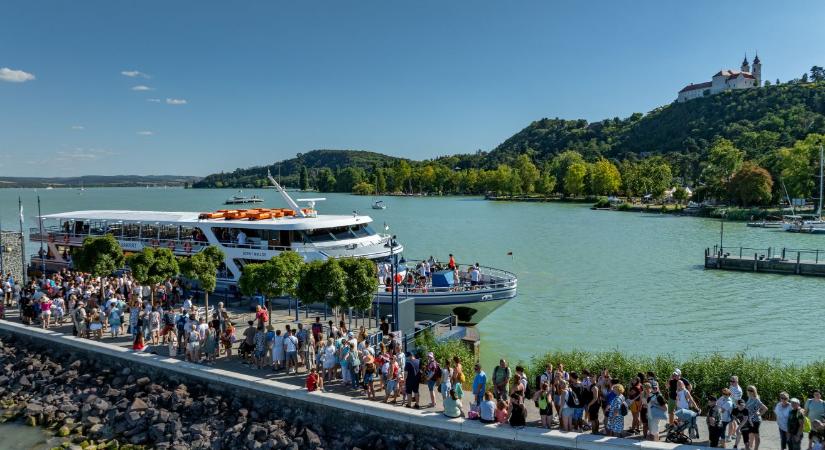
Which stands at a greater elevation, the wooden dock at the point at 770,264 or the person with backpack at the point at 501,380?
the person with backpack at the point at 501,380

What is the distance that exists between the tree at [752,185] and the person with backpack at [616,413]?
87098 millimetres

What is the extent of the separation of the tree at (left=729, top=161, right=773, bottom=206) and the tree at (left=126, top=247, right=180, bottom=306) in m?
85.2

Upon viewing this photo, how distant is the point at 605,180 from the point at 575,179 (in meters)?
7.28

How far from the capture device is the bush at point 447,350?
16453 millimetres

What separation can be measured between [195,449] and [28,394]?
25.2 ft

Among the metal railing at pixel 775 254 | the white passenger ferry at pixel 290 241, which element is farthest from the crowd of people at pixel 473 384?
the metal railing at pixel 775 254

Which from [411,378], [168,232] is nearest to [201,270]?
[168,232]

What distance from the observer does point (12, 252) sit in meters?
33.2

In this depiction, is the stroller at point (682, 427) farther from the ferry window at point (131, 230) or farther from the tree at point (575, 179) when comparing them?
the tree at point (575, 179)

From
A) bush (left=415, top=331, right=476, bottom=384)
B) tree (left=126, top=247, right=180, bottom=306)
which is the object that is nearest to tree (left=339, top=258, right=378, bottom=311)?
bush (left=415, top=331, right=476, bottom=384)

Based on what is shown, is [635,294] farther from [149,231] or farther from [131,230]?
[131,230]

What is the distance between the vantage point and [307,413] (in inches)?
544

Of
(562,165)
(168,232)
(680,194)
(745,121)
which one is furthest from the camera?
(745,121)

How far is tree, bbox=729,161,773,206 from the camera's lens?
85250 mm
